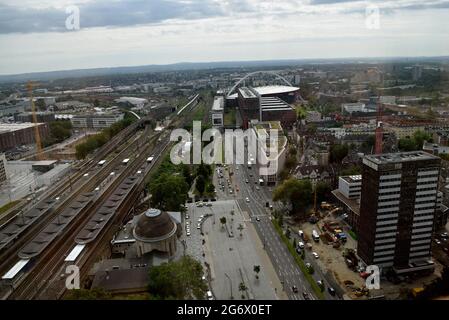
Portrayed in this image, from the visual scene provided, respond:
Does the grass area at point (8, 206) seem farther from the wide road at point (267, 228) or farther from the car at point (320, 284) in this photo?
the car at point (320, 284)

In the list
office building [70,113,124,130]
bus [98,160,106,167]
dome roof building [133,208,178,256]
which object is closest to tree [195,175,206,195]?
dome roof building [133,208,178,256]

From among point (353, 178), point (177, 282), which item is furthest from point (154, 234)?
point (353, 178)

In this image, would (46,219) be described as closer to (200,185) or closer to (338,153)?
(200,185)

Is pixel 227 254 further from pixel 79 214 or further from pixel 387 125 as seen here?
pixel 387 125

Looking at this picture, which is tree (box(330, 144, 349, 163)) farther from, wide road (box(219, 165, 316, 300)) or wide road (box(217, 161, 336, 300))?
wide road (box(219, 165, 316, 300))

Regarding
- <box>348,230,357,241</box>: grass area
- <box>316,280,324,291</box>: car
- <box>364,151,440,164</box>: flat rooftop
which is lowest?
<box>316,280,324,291</box>: car

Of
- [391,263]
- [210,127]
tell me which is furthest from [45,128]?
[391,263]

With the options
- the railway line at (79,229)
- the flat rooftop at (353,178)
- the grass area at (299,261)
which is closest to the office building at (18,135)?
the railway line at (79,229)
